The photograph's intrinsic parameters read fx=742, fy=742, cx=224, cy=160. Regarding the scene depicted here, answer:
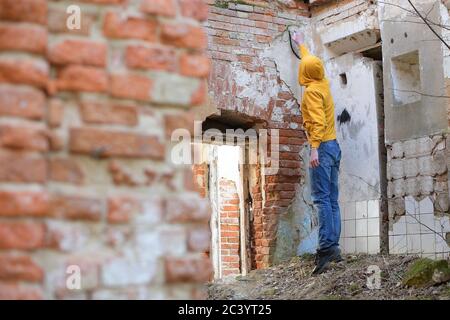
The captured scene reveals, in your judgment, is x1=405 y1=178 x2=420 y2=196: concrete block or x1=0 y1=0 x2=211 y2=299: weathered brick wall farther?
x1=405 y1=178 x2=420 y2=196: concrete block

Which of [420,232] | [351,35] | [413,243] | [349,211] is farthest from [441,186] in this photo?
A: [351,35]

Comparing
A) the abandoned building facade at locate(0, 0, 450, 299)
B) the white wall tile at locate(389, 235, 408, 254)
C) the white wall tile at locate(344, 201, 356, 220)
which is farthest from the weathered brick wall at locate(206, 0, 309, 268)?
the abandoned building facade at locate(0, 0, 450, 299)

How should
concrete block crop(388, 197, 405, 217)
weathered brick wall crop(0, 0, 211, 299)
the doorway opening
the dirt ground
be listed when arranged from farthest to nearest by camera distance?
the doorway opening → concrete block crop(388, 197, 405, 217) → the dirt ground → weathered brick wall crop(0, 0, 211, 299)

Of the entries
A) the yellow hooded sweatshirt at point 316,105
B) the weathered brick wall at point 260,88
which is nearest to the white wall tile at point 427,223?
the yellow hooded sweatshirt at point 316,105

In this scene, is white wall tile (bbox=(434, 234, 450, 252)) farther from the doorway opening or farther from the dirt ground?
the doorway opening

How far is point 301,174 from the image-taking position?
8.29 metres

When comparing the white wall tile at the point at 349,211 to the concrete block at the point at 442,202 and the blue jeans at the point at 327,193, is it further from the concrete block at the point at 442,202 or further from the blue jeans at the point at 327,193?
the concrete block at the point at 442,202

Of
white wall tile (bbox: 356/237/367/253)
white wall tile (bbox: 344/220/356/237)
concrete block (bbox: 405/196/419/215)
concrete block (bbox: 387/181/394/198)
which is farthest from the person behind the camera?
white wall tile (bbox: 344/220/356/237)

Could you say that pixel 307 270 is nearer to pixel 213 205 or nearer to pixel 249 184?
pixel 249 184

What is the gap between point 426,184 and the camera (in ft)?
22.5

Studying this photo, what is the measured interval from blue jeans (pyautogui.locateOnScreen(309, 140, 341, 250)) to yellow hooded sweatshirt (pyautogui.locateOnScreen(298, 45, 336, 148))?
4.0 inches

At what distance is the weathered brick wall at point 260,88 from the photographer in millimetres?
7945

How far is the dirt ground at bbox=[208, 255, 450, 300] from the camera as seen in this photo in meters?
5.72
